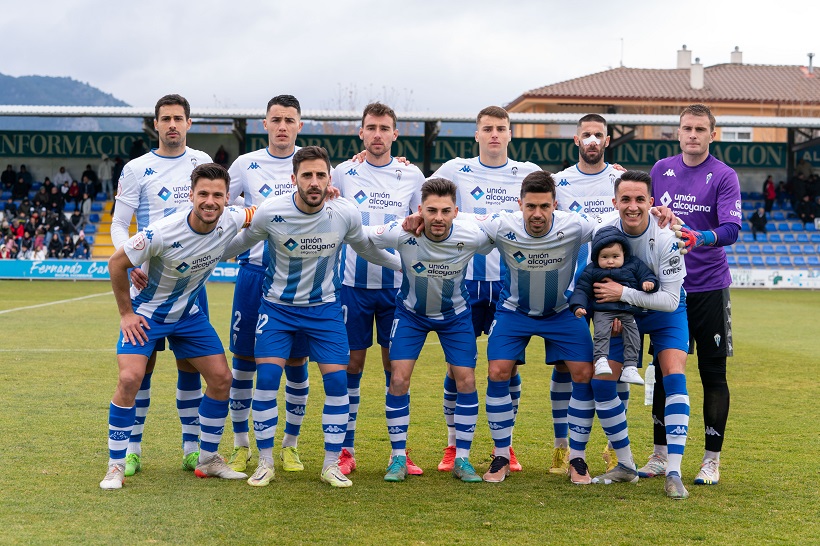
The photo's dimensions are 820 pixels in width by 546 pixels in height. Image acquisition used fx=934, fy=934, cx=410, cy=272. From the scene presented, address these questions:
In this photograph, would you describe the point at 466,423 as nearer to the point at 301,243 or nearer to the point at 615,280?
the point at 615,280

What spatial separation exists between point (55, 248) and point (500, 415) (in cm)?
2757

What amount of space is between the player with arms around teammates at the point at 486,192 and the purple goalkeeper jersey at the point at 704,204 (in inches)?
39.5

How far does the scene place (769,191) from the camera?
3503cm

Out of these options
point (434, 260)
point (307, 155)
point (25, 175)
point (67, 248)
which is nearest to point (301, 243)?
point (307, 155)

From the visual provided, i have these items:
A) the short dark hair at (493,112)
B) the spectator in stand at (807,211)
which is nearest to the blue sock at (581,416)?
the short dark hair at (493,112)

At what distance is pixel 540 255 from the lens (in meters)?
6.05

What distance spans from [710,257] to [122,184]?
4029 mm

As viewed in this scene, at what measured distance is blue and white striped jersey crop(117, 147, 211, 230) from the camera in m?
6.44

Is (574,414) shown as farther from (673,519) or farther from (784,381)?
(784,381)

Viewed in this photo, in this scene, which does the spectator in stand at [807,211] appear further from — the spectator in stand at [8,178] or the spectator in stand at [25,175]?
the spectator in stand at [8,178]

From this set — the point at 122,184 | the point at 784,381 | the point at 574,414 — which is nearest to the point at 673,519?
the point at 574,414

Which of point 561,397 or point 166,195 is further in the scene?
point 561,397

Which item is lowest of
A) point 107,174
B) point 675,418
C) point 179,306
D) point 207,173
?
point 675,418

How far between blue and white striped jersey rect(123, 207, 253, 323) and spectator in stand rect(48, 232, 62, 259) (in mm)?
26457
